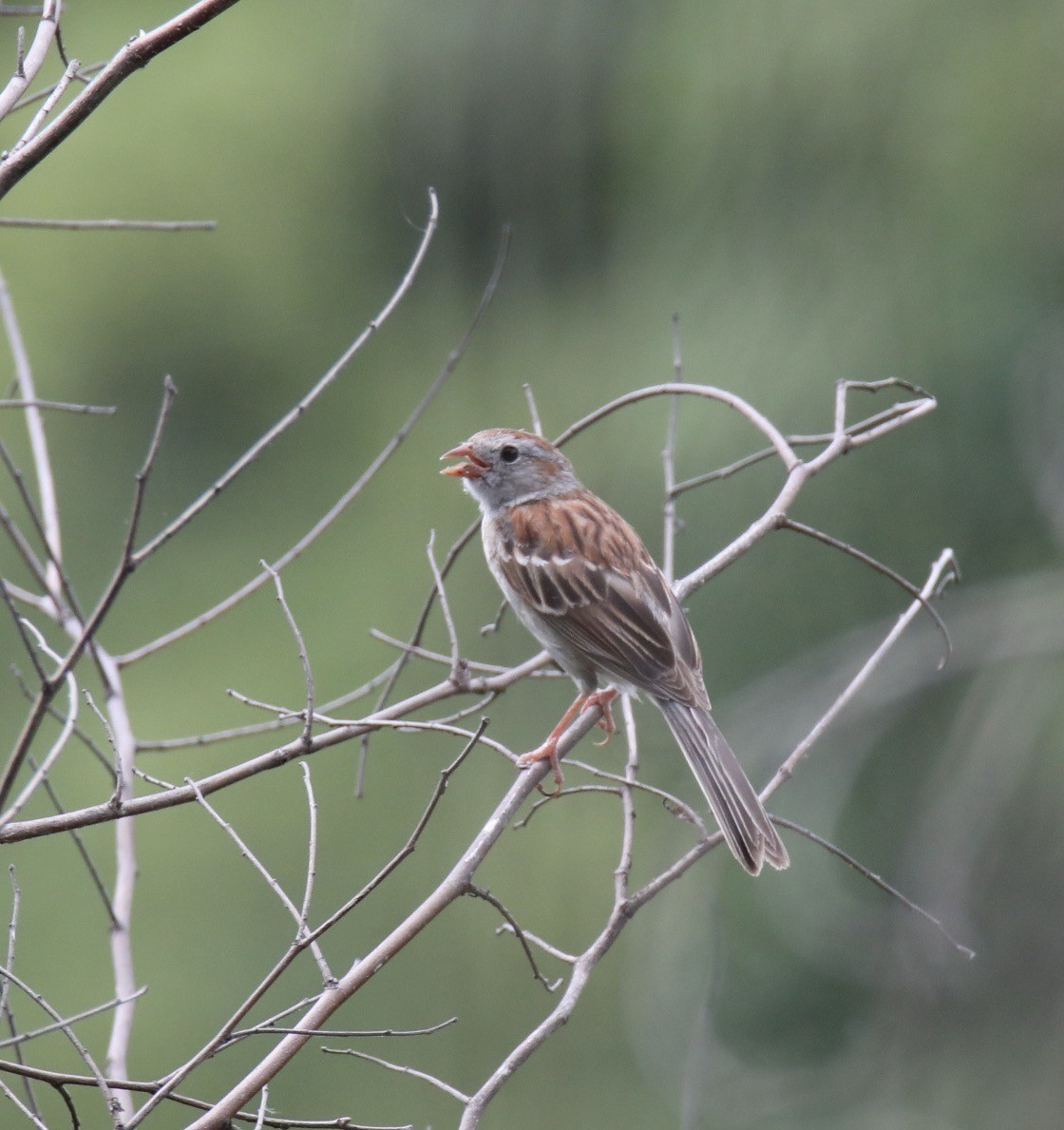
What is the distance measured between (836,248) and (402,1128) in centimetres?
448

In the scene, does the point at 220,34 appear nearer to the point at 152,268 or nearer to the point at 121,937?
the point at 152,268

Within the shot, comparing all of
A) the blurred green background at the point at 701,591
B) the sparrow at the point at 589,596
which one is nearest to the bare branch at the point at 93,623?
the sparrow at the point at 589,596

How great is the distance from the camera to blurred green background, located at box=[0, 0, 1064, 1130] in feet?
17.9

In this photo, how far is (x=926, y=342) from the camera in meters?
5.52

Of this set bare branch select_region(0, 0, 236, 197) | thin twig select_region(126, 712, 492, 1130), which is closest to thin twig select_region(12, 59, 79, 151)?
bare branch select_region(0, 0, 236, 197)

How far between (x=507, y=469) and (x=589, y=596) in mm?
565

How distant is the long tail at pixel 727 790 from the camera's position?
10.6 ft

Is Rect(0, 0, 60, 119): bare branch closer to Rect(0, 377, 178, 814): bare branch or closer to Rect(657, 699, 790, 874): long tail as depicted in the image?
Rect(0, 377, 178, 814): bare branch

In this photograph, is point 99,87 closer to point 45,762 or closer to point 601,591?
point 45,762

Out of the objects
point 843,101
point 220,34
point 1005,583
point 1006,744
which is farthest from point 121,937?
point 220,34

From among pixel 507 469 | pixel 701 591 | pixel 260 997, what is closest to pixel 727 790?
pixel 507 469

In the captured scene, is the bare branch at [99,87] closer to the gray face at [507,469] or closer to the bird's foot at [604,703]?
the bird's foot at [604,703]

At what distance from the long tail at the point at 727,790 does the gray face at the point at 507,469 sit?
898 millimetres

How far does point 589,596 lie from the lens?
401 cm
